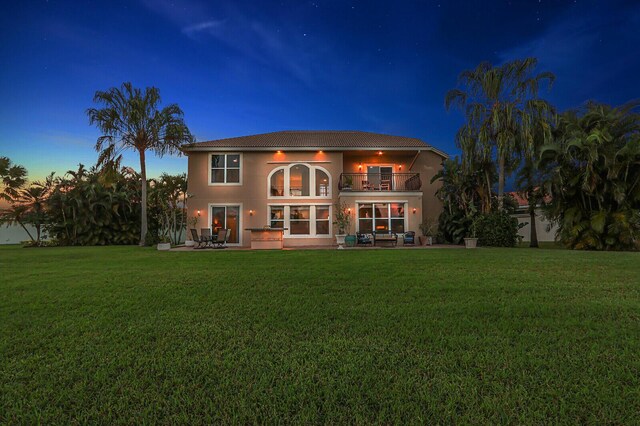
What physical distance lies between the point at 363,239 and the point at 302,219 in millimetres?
4209

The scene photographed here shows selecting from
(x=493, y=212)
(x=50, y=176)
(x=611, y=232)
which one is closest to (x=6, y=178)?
(x=50, y=176)

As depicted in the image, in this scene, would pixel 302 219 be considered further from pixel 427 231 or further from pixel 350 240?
pixel 427 231

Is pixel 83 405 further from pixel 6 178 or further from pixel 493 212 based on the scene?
pixel 6 178

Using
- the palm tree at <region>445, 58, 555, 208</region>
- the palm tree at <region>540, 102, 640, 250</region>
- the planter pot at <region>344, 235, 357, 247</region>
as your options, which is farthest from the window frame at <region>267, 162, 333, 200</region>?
the palm tree at <region>540, 102, 640, 250</region>

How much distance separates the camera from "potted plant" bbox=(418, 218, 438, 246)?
53.9 ft

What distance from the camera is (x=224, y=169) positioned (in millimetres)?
18188

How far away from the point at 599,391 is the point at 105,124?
70.2ft

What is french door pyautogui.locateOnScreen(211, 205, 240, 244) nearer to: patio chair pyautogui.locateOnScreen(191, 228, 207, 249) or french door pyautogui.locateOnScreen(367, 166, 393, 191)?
patio chair pyautogui.locateOnScreen(191, 228, 207, 249)

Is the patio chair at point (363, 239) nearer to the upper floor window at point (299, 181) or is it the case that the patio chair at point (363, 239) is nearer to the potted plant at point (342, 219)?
the potted plant at point (342, 219)

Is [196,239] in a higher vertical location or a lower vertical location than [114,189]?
lower

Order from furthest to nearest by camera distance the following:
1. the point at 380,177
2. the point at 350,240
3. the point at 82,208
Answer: the point at 380,177, the point at 82,208, the point at 350,240

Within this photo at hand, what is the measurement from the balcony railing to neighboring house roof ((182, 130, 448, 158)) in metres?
1.78

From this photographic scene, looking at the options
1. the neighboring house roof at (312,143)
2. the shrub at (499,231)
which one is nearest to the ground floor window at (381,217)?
the neighboring house roof at (312,143)

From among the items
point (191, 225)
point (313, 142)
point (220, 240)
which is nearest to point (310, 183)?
point (313, 142)
